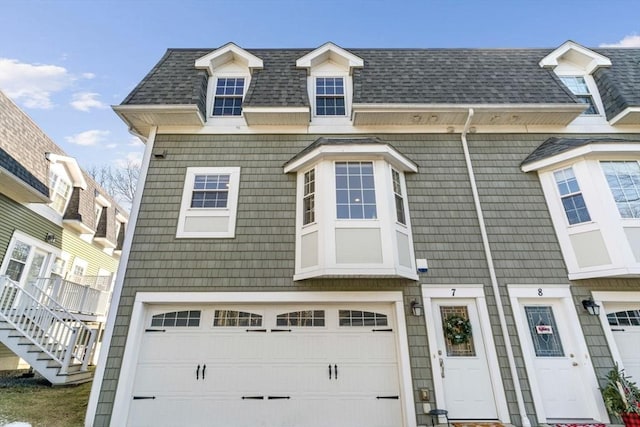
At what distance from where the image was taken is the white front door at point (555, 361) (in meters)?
4.85

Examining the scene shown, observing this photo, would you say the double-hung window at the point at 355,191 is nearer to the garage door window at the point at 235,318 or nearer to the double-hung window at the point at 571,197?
the garage door window at the point at 235,318

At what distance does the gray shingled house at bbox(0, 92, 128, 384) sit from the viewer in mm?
6765

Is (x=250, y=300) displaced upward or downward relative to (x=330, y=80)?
downward

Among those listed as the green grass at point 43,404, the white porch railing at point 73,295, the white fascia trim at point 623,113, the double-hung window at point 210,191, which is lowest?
the green grass at point 43,404

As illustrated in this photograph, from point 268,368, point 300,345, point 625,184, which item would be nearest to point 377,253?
point 300,345

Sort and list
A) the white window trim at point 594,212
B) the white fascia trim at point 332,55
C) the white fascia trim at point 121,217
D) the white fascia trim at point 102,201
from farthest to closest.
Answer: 1. the white fascia trim at point 121,217
2. the white fascia trim at point 102,201
3. the white fascia trim at point 332,55
4. the white window trim at point 594,212

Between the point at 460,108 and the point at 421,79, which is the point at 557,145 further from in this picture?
the point at 421,79

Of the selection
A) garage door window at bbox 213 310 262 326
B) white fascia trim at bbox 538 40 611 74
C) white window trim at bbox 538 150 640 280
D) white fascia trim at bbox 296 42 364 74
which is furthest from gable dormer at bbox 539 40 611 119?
garage door window at bbox 213 310 262 326

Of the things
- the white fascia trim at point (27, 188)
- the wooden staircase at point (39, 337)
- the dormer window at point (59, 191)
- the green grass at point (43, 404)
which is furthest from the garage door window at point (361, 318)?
the dormer window at point (59, 191)

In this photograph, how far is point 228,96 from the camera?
7289 millimetres

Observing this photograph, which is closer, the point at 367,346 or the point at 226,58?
the point at 367,346

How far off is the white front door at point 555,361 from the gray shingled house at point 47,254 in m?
10.2

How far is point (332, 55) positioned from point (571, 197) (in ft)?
21.9

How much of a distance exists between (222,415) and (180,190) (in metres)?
4.60
